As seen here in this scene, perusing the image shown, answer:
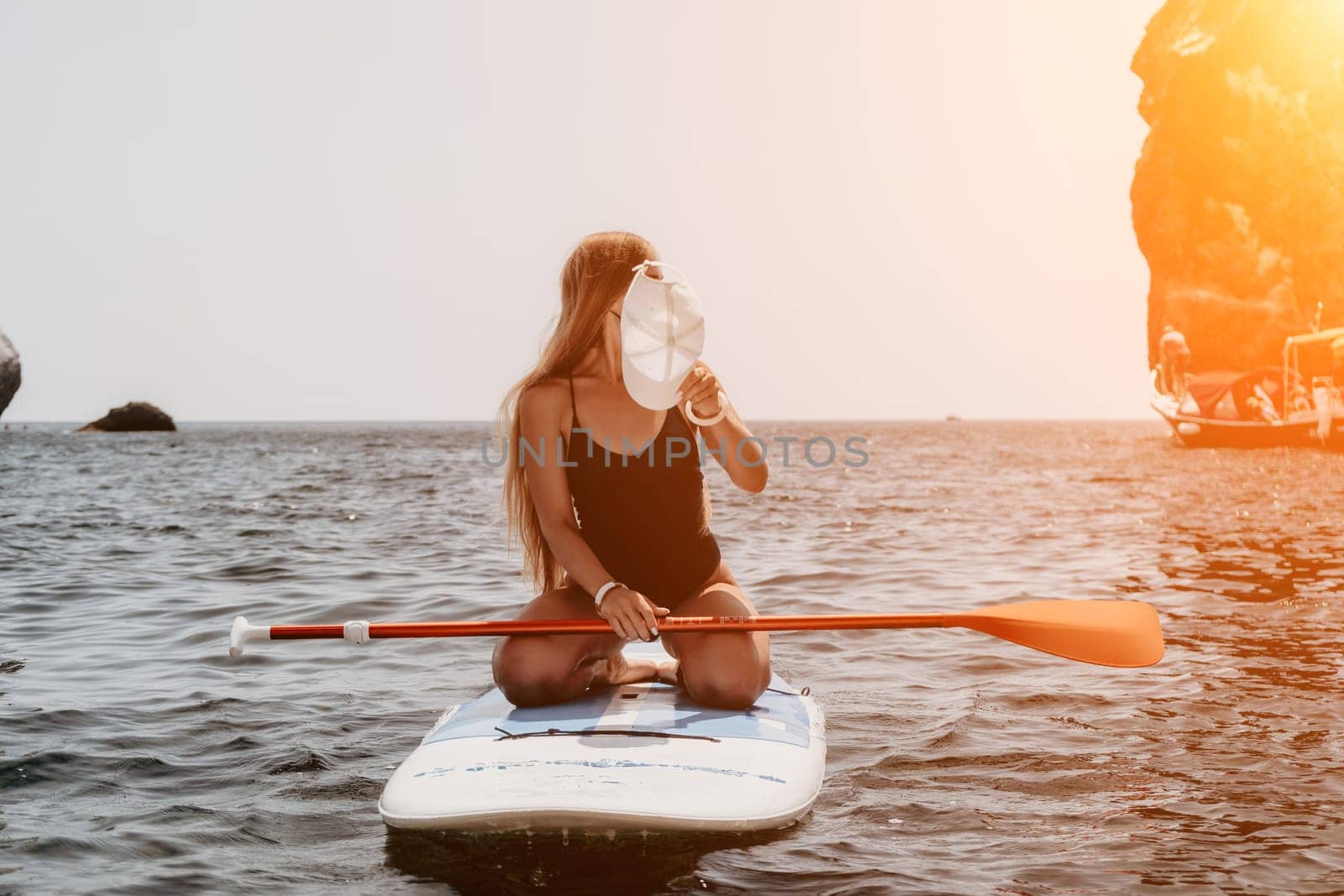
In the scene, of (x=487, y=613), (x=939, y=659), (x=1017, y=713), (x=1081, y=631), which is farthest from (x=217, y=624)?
(x=1081, y=631)

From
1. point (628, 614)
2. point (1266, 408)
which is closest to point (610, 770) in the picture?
point (628, 614)

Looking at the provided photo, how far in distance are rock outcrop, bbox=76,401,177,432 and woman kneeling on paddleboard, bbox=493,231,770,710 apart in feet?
306

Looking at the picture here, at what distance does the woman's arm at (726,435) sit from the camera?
4.27 m

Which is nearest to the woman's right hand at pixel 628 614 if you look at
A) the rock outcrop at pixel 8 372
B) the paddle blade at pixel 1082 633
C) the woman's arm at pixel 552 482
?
the woman's arm at pixel 552 482

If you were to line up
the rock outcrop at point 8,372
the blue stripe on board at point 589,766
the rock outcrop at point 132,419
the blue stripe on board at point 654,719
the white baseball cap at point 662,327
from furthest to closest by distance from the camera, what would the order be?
the rock outcrop at point 132,419 < the rock outcrop at point 8,372 < the blue stripe on board at point 654,719 < the white baseball cap at point 662,327 < the blue stripe on board at point 589,766

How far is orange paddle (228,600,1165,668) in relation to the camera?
4.13 metres

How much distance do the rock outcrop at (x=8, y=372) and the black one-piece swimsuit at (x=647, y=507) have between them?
57.4 metres

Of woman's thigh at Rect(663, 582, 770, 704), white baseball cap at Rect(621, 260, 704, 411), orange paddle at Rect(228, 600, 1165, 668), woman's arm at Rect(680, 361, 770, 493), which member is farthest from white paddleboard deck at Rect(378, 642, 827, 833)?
white baseball cap at Rect(621, 260, 704, 411)

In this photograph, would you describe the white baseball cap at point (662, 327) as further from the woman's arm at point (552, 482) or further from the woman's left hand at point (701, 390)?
the woman's arm at point (552, 482)

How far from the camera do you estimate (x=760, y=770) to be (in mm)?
3936

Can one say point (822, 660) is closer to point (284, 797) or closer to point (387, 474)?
point (284, 797)

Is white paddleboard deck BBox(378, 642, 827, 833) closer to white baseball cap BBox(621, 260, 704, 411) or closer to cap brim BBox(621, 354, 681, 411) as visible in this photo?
cap brim BBox(621, 354, 681, 411)

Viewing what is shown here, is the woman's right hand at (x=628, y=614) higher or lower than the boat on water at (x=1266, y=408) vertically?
lower

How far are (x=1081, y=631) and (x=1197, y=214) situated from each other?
77.2 m
